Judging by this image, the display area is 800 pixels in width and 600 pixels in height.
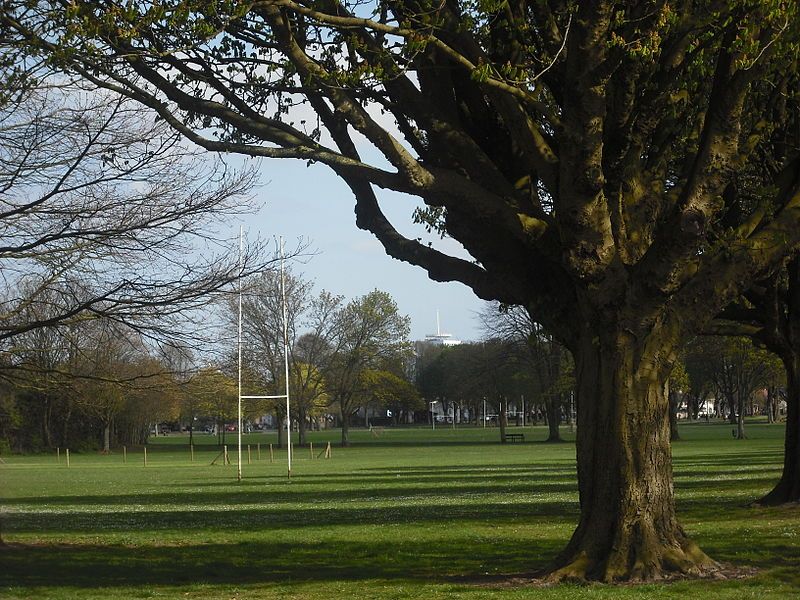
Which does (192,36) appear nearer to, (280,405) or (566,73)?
(566,73)

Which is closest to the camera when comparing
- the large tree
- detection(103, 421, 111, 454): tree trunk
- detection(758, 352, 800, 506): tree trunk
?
the large tree

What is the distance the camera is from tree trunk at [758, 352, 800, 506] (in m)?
19.6

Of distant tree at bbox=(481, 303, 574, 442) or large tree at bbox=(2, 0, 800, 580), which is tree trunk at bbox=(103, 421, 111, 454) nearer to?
distant tree at bbox=(481, 303, 574, 442)

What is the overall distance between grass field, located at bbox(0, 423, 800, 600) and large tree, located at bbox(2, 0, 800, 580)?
1610 mm

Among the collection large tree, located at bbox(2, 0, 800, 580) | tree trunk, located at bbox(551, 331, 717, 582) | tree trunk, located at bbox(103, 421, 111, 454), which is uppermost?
large tree, located at bbox(2, 0, 800, 580)

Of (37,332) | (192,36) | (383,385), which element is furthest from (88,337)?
(383,385)

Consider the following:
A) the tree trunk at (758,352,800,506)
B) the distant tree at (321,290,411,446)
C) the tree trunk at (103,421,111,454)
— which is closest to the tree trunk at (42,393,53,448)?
the tree trunk at (103,421,111,454)

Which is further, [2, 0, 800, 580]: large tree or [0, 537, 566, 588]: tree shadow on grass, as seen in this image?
[0, 537, 566, 588]: tree shadow on grass

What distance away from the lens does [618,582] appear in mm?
11125

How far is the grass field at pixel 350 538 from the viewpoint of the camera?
1180 cm

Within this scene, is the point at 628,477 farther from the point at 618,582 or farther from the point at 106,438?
the point at 106,438

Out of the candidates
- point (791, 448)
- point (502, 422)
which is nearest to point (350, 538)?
point (791, 448)

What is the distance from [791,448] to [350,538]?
8.32 m

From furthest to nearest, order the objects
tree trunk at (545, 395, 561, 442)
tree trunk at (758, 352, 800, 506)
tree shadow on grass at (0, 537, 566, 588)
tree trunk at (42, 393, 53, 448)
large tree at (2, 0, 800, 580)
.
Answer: tree trunk at (545, 395, 561, 442) → tree trunk at (42, 393, 53, 448) → tree trunk at (758, 352, 800, 506) → tree shadow on grass at (0, 537, 566, 588) → large tree at (2, 0, 800, 580)
